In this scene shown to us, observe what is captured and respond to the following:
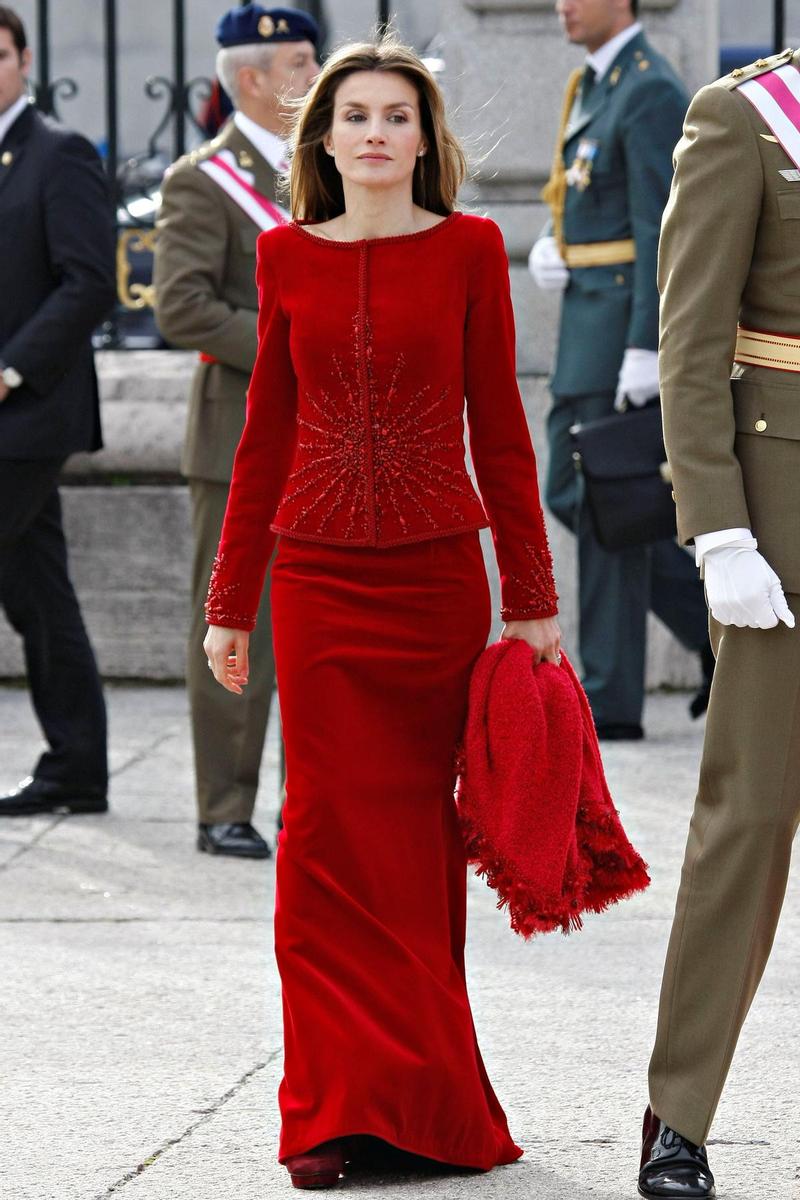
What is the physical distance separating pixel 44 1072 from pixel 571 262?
3577mm

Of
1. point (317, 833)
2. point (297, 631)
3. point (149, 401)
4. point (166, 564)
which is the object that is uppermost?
point (297, 631)

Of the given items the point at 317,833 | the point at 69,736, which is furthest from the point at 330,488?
the point at 69,736

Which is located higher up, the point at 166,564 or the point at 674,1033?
the point at 674,1033

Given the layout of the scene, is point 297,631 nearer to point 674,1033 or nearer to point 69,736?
point 674,1033

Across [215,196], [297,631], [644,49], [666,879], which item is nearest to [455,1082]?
[297,631]

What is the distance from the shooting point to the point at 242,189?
5555 millimetres

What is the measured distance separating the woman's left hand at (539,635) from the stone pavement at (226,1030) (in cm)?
71

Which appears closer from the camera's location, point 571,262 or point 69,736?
point 69,736

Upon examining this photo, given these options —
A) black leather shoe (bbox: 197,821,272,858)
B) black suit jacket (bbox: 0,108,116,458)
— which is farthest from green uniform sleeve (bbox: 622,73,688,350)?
black leather shoe (bbox: 197,821,272,858)

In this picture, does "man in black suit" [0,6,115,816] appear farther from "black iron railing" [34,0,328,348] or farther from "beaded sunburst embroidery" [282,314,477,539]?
"beaded sunburst embroidery" [282,314,477,539]

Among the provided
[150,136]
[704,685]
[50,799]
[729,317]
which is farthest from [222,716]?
[150,136]

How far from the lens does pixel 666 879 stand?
207 inches

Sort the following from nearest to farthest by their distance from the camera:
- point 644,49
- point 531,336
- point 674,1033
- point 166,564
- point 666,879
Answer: point 674,1033
point 666,879
point 644,49
point 531,336
point 166,564

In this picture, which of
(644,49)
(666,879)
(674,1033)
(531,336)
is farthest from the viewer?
(531,336)
